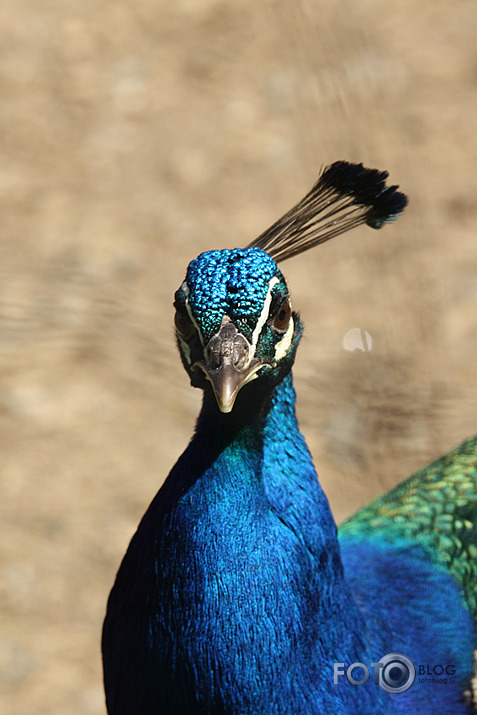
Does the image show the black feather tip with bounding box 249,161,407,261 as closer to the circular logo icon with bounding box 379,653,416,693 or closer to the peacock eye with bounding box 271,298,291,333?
the peacock eye with bounding box 271,298,291,333

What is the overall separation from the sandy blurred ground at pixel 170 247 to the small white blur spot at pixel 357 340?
0.03 m

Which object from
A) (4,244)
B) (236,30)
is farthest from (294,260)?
(236,30)

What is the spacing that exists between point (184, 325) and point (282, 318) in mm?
148

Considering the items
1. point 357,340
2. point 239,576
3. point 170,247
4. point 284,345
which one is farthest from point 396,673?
point 170,247

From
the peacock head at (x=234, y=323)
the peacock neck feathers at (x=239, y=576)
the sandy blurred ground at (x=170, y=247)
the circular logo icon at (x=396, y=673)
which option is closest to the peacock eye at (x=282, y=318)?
the peacock head at (x=234, y=323)

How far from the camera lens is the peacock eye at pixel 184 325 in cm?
144

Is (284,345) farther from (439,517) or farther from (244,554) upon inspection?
(439,517)

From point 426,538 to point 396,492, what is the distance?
20 cm

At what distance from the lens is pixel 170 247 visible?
11.1ft

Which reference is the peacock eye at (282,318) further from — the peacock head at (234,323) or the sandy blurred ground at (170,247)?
the sandy blurred ground at (170,247)

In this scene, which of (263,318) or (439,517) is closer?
(263,318)

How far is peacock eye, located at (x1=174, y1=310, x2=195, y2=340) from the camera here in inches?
56.7

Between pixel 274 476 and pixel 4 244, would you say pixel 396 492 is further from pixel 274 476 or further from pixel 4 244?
pixel 4 244

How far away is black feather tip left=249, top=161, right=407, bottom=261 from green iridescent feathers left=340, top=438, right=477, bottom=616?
699 millimetres
